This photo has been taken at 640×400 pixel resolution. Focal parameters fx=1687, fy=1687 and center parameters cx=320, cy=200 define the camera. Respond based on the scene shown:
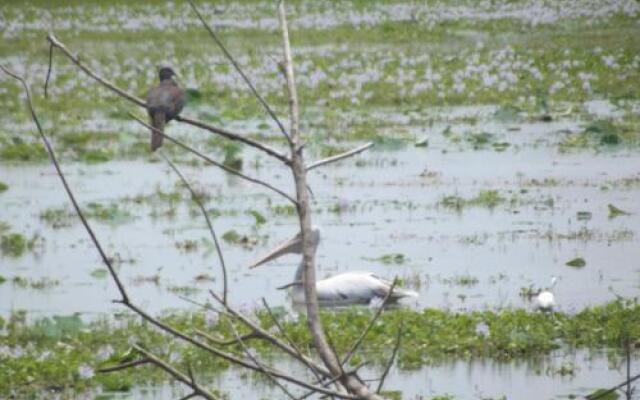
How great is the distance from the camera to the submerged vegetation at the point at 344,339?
28.1ft

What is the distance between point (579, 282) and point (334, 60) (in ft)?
56.4

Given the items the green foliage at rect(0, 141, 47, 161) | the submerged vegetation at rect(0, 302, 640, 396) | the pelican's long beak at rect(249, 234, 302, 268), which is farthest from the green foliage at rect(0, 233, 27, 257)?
the green foliage at rect(0, 141, 47, 161)

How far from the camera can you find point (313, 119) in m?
20.9

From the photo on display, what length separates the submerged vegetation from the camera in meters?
8.58

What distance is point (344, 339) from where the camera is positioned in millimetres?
9172

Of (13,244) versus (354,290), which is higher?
(13,244)

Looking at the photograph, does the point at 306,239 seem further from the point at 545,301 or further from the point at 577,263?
the point at 577,263

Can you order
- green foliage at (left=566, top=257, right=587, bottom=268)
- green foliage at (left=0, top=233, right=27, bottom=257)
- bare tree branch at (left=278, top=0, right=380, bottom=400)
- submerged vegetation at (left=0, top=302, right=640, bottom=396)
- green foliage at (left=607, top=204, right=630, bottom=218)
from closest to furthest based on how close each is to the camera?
bare tree branch at (left=278, top=0, right=380, bottom=400), submerged vegetation at (left=0, top=302, right=640, bottom=396), green foliage at (left=566, top=257, right=587, bottom=268), green foliage at (left=0, top=233, right=27, bottom=257), green foliage at (left=607, top=204, right=630, bottom=218)

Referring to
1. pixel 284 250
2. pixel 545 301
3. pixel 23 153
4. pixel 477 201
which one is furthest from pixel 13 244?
pixel 23 153

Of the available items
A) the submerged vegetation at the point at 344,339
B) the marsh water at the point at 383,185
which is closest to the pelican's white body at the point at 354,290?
the marsh water at the point at 383,185

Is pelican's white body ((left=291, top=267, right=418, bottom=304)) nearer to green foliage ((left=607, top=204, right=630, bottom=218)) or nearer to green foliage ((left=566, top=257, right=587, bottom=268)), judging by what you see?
green foliage ((left=566, top=257, right=587, bottom=268))

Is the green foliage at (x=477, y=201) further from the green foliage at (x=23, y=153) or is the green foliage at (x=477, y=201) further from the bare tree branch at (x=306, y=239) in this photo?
the bare tree branch at (x=306, y=239)

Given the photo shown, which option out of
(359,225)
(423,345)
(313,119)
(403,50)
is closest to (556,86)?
(313,119)

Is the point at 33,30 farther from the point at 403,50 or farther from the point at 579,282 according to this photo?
the point at 579,282
